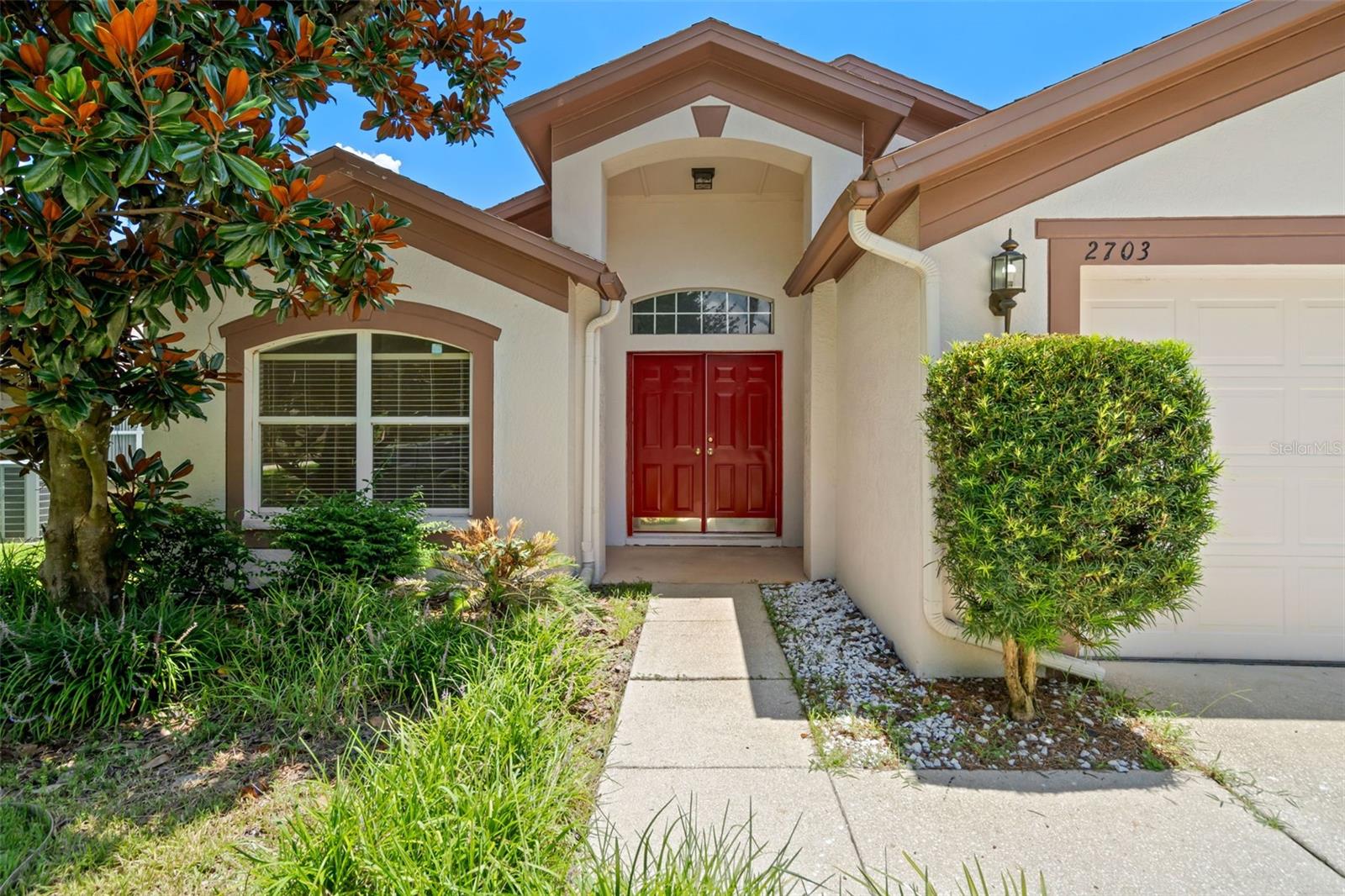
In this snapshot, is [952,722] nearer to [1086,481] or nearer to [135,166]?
[1086,481]

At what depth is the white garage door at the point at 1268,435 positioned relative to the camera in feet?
14.2

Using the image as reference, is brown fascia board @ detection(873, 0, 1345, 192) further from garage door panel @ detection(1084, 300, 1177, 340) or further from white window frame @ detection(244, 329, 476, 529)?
white window frame @ detection(244, 329, 476, 529)

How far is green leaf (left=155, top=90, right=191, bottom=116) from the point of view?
9.94ft

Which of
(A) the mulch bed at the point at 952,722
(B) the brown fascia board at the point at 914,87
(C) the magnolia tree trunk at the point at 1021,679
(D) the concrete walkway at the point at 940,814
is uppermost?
(B) the brown fascia board at the point at 914,87

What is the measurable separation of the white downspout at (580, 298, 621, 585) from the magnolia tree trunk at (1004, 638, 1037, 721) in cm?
379

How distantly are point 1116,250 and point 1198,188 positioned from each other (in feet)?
2.03

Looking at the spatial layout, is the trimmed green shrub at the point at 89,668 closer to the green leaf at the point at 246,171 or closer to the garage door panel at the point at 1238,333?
the green leaf at the point at 246,171

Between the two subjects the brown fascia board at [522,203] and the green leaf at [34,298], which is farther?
the brown fascia board at [522,203]

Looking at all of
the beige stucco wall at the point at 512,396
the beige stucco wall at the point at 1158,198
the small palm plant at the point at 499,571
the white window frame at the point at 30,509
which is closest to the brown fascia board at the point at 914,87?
the beige stucco wall at the point at 1158,198

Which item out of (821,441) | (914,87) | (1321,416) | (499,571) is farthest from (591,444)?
(1321,416)

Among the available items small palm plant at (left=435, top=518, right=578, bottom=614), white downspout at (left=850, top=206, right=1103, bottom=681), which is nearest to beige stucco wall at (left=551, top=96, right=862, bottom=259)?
white downspout at (left=850, top=206, right=1103, bottom=681)

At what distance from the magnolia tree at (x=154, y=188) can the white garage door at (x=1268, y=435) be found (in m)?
4.80

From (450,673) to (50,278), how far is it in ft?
9.22

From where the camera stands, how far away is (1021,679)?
3.79 m
